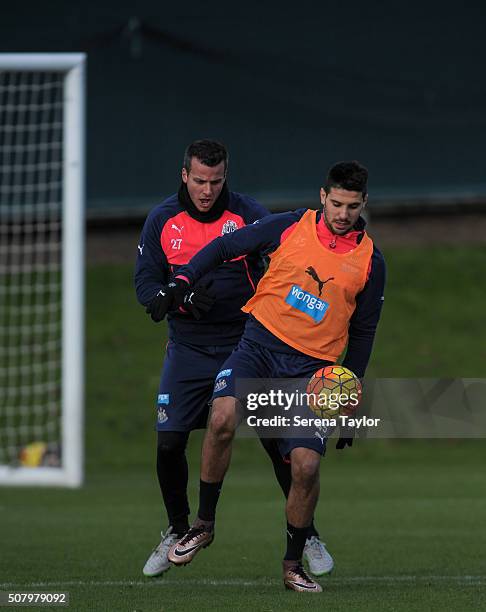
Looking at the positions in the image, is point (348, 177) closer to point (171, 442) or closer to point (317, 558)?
point (171, 442)

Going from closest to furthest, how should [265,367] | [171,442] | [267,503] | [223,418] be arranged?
[223,418] → [265,367] → [171,442] → [267,503]

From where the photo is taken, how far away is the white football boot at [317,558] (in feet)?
25.9

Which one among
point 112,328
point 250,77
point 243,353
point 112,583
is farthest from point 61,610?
point 250,77

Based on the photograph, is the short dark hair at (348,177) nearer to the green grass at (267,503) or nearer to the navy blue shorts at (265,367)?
the navy blue shorts at (265,367)

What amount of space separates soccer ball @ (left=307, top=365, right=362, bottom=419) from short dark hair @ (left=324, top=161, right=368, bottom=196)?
3.09 feet

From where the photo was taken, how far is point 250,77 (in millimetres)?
23250

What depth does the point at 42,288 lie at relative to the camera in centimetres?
1772

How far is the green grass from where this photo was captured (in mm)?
7277

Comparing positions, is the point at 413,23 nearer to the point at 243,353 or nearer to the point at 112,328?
the point at 112,328

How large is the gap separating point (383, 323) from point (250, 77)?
5.18 meters

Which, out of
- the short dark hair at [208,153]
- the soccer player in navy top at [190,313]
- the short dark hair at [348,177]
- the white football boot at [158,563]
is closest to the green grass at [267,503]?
the white football boot at [158,563]

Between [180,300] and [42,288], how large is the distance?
10.5 metres

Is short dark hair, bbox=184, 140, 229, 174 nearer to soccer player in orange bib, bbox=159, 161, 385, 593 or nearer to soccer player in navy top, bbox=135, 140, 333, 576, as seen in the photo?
soccer player in navy top, bbox=135, 140, 333, 576

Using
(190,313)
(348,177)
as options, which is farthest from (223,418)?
Answer: (348,177)
